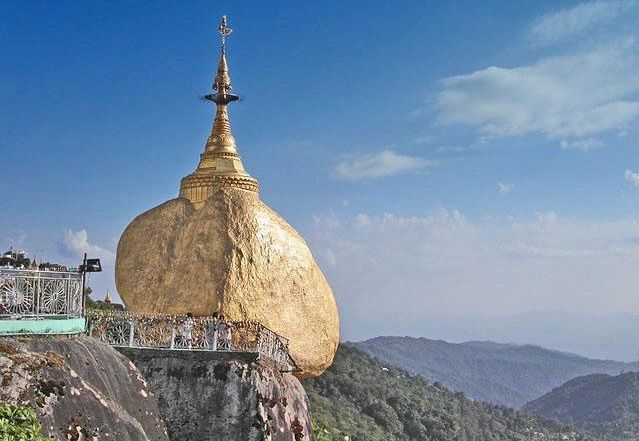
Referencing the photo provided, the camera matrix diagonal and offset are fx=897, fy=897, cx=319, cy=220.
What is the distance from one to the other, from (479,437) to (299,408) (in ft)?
237

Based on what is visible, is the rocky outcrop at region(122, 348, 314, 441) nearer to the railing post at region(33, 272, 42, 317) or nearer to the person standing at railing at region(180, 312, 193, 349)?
the person standing at railing at region(180, 312, 193, 349)

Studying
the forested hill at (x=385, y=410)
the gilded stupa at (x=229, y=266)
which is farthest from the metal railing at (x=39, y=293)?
the forested hill at (x=385, y=410)

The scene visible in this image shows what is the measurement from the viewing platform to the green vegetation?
296 cm

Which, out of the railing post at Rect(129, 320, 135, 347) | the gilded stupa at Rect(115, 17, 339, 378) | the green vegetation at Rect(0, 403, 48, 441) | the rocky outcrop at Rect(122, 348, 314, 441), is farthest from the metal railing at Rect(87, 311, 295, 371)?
the green vegetation at Rect(0, 403, 48, 441)

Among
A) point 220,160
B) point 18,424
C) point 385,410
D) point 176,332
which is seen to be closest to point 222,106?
point 220,160

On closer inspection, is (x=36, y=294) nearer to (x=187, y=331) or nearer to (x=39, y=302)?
(x=39, y=302)

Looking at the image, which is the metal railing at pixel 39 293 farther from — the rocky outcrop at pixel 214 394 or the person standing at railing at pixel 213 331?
the person standing at railing at pixel 213 331

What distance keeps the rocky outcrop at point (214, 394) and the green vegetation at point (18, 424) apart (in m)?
6.10

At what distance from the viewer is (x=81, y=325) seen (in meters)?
18.8

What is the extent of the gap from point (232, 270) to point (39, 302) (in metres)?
6.42

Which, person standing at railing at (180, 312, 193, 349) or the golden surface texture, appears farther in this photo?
the golden surface texture

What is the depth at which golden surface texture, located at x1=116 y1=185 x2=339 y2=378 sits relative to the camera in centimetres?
2323

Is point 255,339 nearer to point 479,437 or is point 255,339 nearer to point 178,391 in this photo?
point 178,391

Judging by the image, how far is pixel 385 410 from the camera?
69250 millimetres
